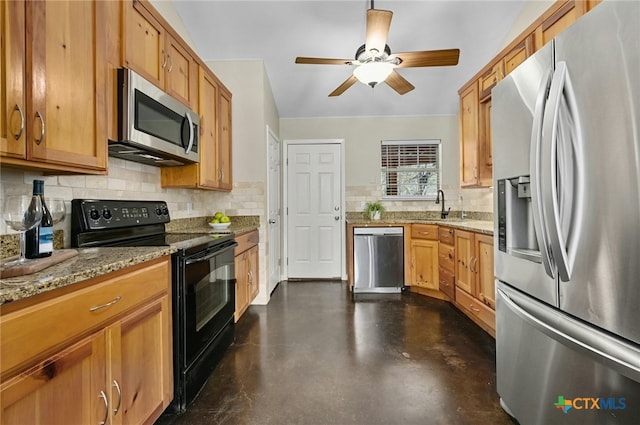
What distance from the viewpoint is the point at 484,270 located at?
245 centimetres

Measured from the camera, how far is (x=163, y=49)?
202cm

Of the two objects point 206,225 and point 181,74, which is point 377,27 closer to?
point 181,74

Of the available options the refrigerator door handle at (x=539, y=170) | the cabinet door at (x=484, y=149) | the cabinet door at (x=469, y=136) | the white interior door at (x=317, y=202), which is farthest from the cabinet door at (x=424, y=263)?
the refrigerator door handle at (x=539, y=170)

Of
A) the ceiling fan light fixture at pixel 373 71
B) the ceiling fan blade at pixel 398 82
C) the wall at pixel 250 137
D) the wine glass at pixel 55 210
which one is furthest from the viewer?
the wall at pixel 250 137

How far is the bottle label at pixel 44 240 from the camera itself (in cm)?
114

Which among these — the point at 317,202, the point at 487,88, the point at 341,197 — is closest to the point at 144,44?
the point at 487,88

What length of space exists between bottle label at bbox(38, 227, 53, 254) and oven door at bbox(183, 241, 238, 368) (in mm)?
569

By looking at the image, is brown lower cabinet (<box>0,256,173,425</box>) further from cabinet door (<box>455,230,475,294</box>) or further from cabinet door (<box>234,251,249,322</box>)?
cabinet door (<box>455,230,475,294</box>)

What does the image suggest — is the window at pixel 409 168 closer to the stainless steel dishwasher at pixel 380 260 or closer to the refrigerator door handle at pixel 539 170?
the stainless steel dishwasher at pixel 380 260

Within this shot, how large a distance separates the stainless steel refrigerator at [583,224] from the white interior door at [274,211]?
2738 mm

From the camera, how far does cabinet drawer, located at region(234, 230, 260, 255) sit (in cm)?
267

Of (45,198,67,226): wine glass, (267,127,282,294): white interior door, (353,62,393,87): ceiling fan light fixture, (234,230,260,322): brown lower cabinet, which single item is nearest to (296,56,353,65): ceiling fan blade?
(353,62,393,87): ceiling fan light fixture

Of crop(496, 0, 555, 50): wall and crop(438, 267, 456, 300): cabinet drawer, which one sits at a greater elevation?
crop(496, 0, 555, 50): wall

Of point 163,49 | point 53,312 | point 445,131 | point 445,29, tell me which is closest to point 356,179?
point 445,131
